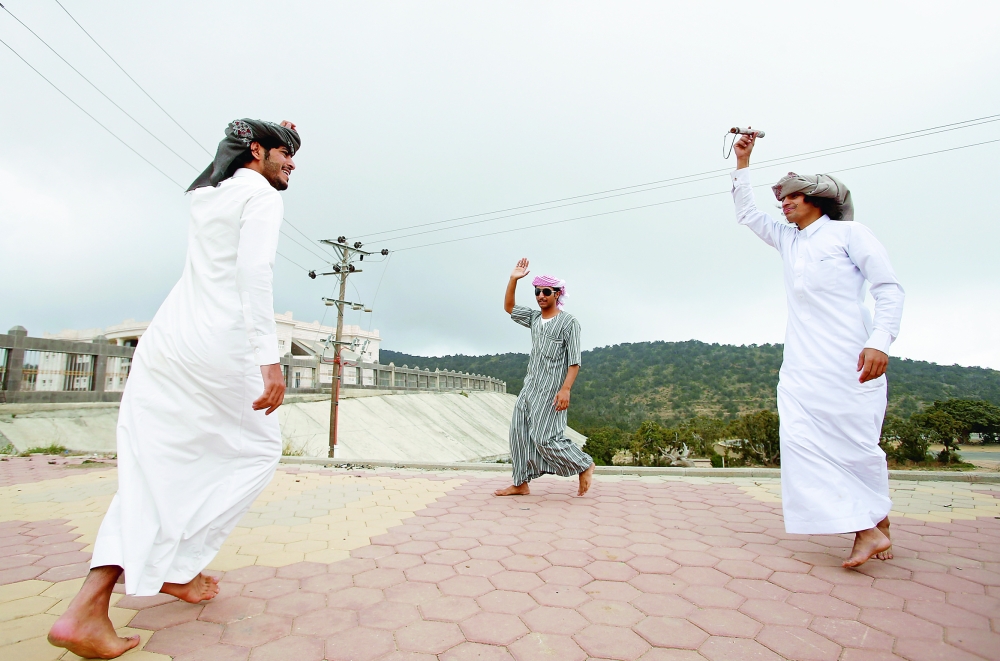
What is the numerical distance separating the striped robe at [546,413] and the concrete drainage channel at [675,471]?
1604mm

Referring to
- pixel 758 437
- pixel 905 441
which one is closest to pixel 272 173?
pixel 758 437

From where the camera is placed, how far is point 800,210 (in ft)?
8.74

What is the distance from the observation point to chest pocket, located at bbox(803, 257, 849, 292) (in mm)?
2463

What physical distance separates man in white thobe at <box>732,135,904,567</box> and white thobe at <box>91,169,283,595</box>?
2.23m

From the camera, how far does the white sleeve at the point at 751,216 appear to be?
286 cm

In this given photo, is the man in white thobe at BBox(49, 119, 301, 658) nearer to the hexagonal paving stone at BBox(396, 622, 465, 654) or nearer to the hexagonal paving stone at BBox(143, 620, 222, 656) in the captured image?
the hexagonal paving stone at BBox(143, 620, 222, 656)

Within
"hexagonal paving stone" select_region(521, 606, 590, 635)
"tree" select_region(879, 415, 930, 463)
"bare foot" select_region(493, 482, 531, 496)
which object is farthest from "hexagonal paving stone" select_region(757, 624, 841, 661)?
"tree" select_region(879, 415, 930, 463)

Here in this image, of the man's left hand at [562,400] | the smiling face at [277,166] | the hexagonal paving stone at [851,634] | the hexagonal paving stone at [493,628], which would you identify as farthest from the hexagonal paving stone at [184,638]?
the man's left hand at [562,400]

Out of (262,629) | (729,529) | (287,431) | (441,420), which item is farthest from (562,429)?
(441,420)

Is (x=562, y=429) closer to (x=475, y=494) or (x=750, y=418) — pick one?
(x=475, y=494)

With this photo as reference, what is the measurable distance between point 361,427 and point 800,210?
18.6 m

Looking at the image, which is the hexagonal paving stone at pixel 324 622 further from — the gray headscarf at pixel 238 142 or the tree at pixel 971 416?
the tree at pixel 971 416

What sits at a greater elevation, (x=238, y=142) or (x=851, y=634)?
(x=238, y=142)

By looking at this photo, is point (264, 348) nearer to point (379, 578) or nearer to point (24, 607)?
point (379, 578)
